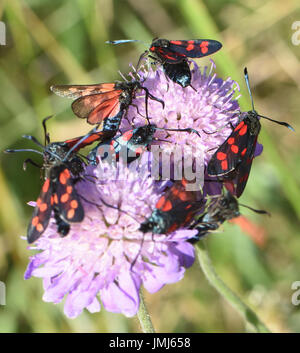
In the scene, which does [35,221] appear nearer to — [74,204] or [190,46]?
[74,204]

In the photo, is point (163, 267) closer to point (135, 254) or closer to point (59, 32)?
point (135, 254)

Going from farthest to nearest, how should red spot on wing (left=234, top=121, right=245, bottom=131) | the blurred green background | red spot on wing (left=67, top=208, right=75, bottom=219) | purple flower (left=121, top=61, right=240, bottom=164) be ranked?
1. the blurred green background
2. purple flower (left=121, top=61, right=240, bottom=164)
3. red spot on wing (left=234, top=121, right=245, bottom=131)
4. red spot on wing (left=67, top=208, right=75, bottom=219)

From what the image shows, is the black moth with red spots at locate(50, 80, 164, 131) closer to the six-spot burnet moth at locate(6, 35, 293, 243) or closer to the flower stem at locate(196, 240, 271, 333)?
the six-spot burnet moth at locate(6, 35, 293, 243)

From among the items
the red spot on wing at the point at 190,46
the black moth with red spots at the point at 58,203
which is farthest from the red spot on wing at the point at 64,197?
the red spot on wing at the point at 190,46

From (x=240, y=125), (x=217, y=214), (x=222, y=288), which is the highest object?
(x=240, y=125)

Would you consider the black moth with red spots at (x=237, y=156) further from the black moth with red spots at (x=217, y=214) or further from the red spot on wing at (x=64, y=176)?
the red spot on wing at (x=64, y=176)

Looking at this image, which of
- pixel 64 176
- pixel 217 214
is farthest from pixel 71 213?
pixel 217 214

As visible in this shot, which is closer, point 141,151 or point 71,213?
point 71,213

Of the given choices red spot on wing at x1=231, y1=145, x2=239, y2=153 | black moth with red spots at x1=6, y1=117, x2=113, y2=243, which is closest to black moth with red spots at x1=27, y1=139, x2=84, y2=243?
black moth with red spots at x1=6, y1=117, x2=113, y2=243

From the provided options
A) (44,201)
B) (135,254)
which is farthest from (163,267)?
(44,201)
